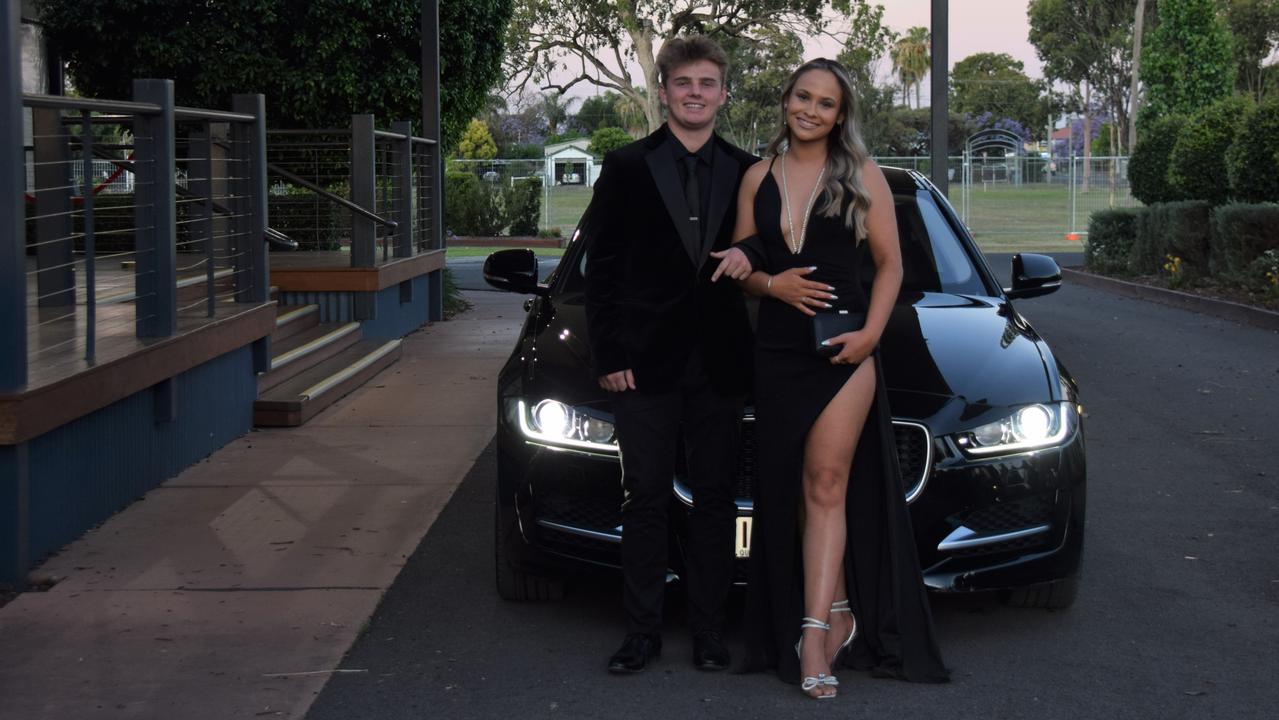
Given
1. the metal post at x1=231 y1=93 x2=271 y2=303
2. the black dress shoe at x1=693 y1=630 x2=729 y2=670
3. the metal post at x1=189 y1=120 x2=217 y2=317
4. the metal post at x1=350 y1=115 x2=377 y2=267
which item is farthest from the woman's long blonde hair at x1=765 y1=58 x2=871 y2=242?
the metal post at x1=350 y1=115 x2=377 y2=267

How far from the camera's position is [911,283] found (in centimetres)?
652

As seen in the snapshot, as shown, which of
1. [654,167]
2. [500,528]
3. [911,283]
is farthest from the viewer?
[911,283]

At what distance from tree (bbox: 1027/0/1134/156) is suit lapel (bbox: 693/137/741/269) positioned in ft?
224

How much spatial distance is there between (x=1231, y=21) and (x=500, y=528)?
69711mm

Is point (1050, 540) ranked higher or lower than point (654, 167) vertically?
lower

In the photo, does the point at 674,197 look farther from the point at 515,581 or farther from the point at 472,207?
the point at 472,207

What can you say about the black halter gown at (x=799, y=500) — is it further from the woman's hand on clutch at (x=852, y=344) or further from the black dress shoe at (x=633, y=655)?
the black dress shoe at (x=633, y=655)

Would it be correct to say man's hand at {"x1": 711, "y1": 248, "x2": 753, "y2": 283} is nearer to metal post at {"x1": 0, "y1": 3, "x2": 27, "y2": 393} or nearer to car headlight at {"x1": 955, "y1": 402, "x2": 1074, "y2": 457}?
car headlight at {"x1": 955, "y1": 402, "x2": 1074, "y2": 457}

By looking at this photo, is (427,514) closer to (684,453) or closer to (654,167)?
(684,453)

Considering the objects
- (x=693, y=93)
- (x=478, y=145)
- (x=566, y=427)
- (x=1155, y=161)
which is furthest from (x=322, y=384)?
(x=478, y=145)

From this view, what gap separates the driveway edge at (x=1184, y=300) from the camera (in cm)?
1605

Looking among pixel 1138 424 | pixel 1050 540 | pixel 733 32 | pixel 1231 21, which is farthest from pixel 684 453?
pixel 1231 21

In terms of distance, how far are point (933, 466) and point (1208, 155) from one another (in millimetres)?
18253

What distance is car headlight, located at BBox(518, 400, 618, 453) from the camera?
5.22 meters
